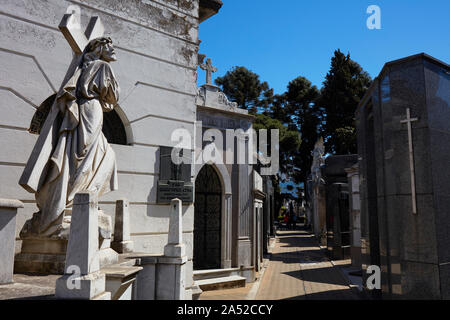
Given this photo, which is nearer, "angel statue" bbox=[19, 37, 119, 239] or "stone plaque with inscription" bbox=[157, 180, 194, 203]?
"angel statue" bbox=[19, 37, 119, 239]

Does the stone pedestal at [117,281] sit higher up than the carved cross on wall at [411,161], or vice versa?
the carved cross on wall at [411,161]

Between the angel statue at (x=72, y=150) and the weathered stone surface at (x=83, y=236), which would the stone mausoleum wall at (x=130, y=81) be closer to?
the angel statue at (x=72, y=150)

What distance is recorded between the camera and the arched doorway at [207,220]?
10.6m

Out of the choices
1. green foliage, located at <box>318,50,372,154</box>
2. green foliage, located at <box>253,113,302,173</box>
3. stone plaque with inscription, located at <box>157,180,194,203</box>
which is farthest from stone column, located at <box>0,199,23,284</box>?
green foliage, located at <box>318,50,372,154</box>

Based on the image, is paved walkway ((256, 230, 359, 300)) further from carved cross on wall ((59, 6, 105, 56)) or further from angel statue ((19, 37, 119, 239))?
carved cross on wall ((59, 6, 105, 56))

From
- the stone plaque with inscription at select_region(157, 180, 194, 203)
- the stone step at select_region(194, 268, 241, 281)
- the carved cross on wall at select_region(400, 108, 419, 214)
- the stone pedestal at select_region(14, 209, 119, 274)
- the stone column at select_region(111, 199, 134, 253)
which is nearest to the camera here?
the stone pedestal at select_region(14, 209, 119, 274)

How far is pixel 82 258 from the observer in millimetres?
2686

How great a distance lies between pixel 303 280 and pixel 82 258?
31.2ft

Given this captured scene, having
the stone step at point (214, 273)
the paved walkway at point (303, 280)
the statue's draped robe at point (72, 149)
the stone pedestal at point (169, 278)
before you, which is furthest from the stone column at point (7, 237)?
the stone step at point (214, 273)

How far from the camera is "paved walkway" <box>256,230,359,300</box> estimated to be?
8.81 m

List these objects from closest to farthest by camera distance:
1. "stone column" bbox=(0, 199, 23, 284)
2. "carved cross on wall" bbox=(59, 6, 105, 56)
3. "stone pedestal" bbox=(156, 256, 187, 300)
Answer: "stone column" bbox=(0, 199, 23, 284) → "carved cross on wall" bbox=(59, 6, 105, 56) → "stone pedestal" bbox=(156, 256, 187, 300)

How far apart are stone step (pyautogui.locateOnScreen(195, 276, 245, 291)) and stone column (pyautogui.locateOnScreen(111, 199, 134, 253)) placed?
4768 mm
